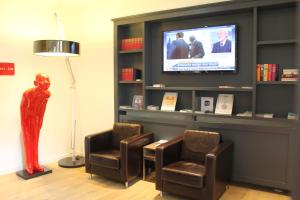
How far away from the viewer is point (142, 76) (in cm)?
424

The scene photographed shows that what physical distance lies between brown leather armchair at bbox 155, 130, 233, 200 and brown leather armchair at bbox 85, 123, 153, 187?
0.48m

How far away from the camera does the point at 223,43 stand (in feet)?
11.8

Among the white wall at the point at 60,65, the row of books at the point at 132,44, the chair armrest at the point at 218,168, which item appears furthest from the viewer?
the row of books at the point at 132,44

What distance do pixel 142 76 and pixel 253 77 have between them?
1618 millimetres

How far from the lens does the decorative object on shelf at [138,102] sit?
432 cm

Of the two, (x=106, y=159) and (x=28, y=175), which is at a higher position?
(x=106, y=159)

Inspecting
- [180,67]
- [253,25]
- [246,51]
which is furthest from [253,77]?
[180,67]

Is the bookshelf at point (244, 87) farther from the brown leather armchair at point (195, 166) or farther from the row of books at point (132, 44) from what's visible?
the brown leather armchair at point (195, 166)

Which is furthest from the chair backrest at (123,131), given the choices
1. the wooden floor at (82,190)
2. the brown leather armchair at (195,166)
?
the brown leather armchair at (195,166)

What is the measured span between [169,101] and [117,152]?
1.05 meters

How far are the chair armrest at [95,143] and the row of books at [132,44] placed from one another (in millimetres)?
1322

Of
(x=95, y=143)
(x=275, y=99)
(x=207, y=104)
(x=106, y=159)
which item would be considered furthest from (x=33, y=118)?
(x=275, y=99)

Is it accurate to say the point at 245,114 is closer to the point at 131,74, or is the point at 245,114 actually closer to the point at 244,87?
the point at 244,87

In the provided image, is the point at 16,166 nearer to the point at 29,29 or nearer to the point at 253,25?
the point at 29,29
